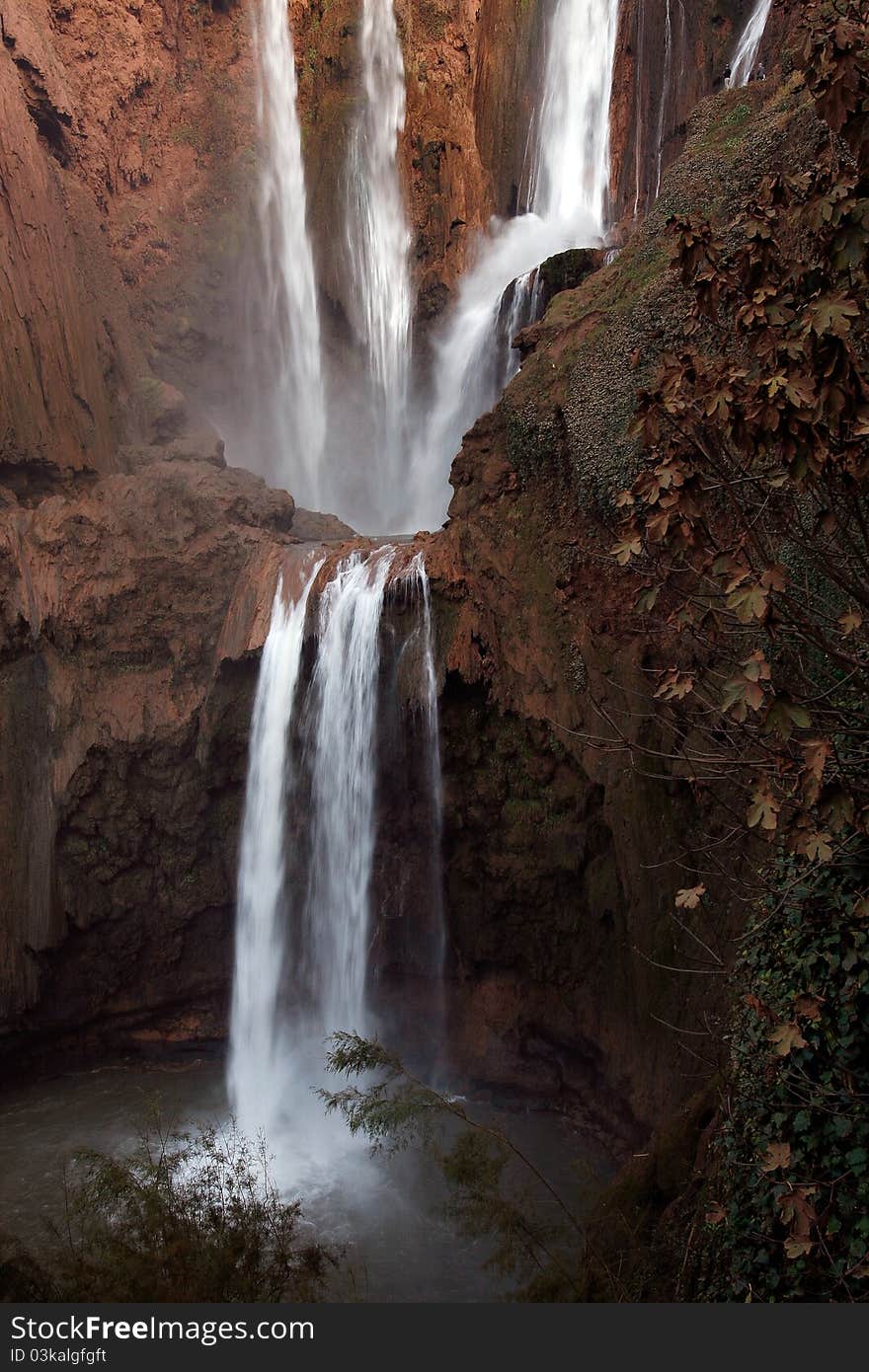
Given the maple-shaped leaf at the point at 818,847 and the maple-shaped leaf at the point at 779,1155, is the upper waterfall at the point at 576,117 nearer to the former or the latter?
Answer: the maple-shaped leaf at the point at 818,847

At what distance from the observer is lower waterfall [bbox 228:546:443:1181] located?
15016 mm

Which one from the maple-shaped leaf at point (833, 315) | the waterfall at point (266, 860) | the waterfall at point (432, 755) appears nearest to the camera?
the maple-shaped leaf at point (833, 315)

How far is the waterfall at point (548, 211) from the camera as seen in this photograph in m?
24.7

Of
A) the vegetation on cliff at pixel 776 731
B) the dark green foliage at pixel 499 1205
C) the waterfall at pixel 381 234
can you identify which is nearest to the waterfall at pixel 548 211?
the waterfall at pixel 381 234

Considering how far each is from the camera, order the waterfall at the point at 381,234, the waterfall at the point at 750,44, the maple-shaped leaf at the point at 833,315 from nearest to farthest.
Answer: the maple-shaped leaf at the point at 833,315
the waterfall at the point at 750,44
the waterfall at the point at 381,234

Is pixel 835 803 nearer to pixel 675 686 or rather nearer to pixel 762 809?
pixel 762 809

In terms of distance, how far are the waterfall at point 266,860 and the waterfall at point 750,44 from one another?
13.3m

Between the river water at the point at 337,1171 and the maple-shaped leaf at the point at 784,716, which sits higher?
the maple-shaped leaf at the point at 784,716

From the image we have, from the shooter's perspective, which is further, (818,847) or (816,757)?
(818,847)

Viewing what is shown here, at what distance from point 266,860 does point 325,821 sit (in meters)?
1.30

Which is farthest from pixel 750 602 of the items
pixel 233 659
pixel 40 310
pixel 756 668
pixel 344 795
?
pixel 40 310

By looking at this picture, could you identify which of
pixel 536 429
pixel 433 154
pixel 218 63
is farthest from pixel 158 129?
pixel 536 429

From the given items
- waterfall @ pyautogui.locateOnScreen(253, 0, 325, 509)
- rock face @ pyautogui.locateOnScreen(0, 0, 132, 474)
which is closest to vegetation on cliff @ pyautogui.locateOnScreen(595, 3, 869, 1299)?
rock face @ pyautogui.locateOnScreen(0, 0, 132, 474)

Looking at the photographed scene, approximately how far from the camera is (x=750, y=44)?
784 inches
